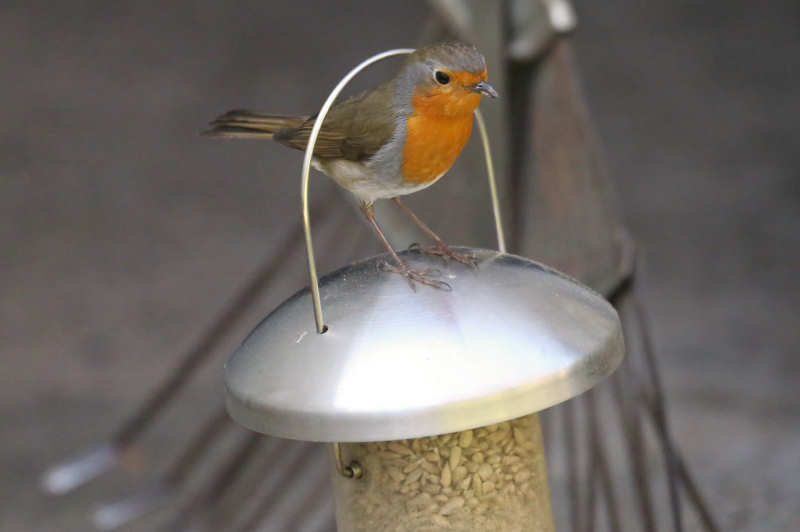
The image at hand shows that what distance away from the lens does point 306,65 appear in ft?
23.3

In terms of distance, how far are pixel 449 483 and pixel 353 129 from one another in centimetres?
40

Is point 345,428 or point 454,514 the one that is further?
point 454,514

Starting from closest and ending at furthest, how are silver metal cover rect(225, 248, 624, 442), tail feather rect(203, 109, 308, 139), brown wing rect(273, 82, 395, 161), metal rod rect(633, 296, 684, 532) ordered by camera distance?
1. silver metal cover rect(225, 248, 624, 442)
2. brown wing rect(273, 82, 395, 161)
3. tail feather rect(203, 109, 308, 139)
4. metal rod rect(633, 296, 684, 532)

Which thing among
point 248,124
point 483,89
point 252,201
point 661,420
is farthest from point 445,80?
point 252,201

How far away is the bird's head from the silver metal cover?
0.17 metres

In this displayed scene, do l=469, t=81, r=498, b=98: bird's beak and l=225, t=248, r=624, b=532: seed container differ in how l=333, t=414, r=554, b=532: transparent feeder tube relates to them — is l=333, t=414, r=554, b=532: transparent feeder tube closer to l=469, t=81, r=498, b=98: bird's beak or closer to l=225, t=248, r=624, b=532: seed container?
l=225, t=248, r=624, b=532: seed container

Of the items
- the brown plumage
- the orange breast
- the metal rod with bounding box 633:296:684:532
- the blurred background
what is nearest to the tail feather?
the brown plumage

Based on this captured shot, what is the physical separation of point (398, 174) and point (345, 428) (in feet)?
1.14

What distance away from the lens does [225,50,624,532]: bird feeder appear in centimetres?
115

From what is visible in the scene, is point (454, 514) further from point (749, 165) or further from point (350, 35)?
point (350, 35)

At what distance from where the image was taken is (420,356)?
117 centimetres

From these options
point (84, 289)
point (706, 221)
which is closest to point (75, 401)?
point (84, 289)

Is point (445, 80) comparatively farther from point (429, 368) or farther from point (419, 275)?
point (429, 368)

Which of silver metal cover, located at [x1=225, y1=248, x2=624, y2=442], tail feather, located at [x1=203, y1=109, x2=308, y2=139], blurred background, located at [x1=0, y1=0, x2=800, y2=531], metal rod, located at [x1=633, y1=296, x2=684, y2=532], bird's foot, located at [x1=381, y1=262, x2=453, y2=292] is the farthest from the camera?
blurred background, located at [x1=0, y1=0, x2=800, y2=531]
